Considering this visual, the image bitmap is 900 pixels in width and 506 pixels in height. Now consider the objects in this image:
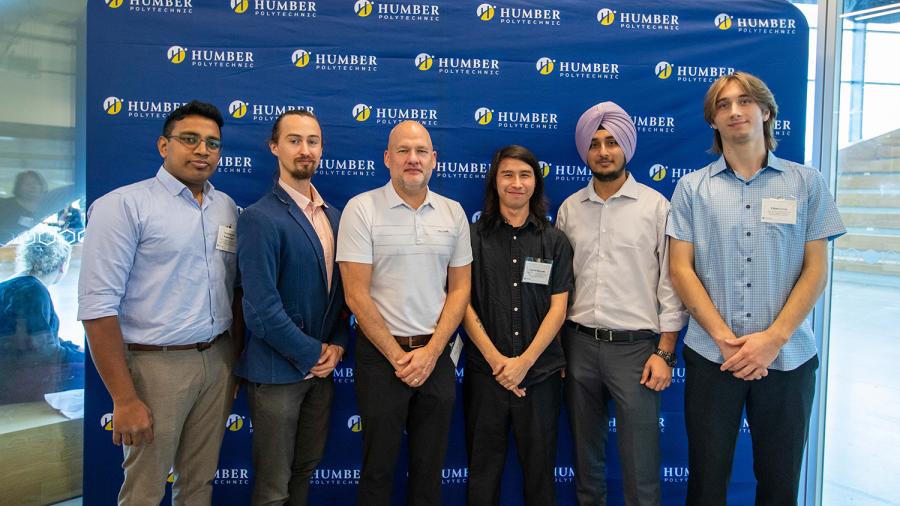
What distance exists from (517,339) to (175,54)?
235 centimetres

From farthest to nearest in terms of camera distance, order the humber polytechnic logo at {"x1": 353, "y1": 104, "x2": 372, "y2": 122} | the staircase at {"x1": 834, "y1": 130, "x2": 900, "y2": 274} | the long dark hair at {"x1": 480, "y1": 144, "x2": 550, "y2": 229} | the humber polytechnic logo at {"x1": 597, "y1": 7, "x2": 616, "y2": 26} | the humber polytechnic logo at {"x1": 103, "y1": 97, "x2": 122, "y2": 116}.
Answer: the staircase at {"x1": 834, "y1": 130, "x2": 900, "y2": 274}
the humber polytechnic logo at {"x1": 597, "y1": 7, "x2": 616, "y2": 26}
the humber polytechnic logo at {"x1": 353, "y1": 104, "x2": 372, "y2": 122}
the humber polytechnic logo at {"x1": 103, "y1": 97, "x2": 122, "y2": 116}
the long dark hair at {"x1": 480, "y1": 144, "x2": 550, "y2": 229}

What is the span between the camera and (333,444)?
9.51 feet

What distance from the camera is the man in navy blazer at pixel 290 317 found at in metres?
2.08

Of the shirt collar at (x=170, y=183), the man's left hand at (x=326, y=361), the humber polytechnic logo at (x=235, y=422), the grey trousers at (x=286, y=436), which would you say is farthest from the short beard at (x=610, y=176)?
the humber polytechnic logo at (x=235, y=422)

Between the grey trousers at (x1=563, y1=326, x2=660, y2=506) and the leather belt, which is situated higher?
the leather belt

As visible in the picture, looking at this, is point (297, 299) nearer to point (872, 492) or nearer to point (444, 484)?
point (444, 484)

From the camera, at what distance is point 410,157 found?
2.25m

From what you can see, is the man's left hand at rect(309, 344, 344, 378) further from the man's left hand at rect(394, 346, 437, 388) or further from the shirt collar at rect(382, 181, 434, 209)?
the shirt collar at rect(382, 181, 434, 209)

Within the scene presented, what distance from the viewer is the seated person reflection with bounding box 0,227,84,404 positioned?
9.32 feet

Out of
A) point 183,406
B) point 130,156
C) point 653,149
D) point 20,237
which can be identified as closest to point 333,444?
point 183,406

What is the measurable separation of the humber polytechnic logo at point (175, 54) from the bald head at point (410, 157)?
1.36m

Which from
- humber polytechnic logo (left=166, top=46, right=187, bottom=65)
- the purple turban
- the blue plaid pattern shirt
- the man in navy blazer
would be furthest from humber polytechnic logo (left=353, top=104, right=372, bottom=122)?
the blue plaid pattern shirt

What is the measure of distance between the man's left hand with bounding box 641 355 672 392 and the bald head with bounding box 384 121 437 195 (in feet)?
4.35

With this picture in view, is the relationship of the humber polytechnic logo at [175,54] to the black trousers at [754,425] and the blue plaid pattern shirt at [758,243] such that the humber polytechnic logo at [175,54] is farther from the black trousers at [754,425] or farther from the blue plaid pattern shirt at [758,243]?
the black trousers at [754,425]
